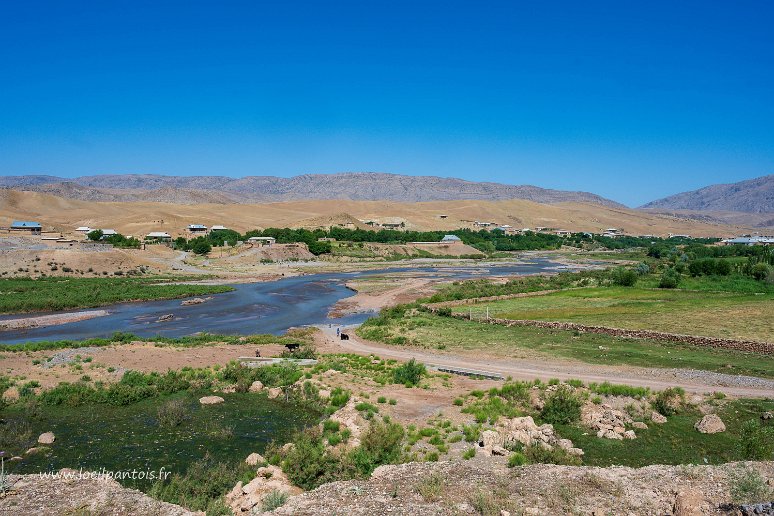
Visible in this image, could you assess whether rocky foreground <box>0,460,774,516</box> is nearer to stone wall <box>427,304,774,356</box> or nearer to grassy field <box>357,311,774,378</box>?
grassy field <box>357,311,774,378</box>

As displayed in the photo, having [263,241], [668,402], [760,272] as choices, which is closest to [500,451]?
[668,402]

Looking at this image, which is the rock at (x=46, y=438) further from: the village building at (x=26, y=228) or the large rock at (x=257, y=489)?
the village building at (x=26, y=228)

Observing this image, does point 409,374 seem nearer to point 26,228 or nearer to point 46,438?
point 46,438

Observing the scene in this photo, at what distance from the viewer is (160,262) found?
254 ft

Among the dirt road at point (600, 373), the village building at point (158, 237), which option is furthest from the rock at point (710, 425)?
the village building at point (158, 237)

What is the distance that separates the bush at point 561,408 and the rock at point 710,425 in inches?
144

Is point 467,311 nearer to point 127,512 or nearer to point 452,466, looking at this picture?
point 452,466

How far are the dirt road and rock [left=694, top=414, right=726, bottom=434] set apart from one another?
361 centimetres

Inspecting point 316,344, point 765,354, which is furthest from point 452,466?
point 765,354

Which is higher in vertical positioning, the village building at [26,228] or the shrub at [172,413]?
the village building at [26,228]

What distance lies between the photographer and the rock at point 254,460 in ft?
48.4

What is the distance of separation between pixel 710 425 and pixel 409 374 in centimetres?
1130

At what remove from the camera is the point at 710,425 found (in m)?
17.2

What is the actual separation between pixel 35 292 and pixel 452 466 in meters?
52.4
